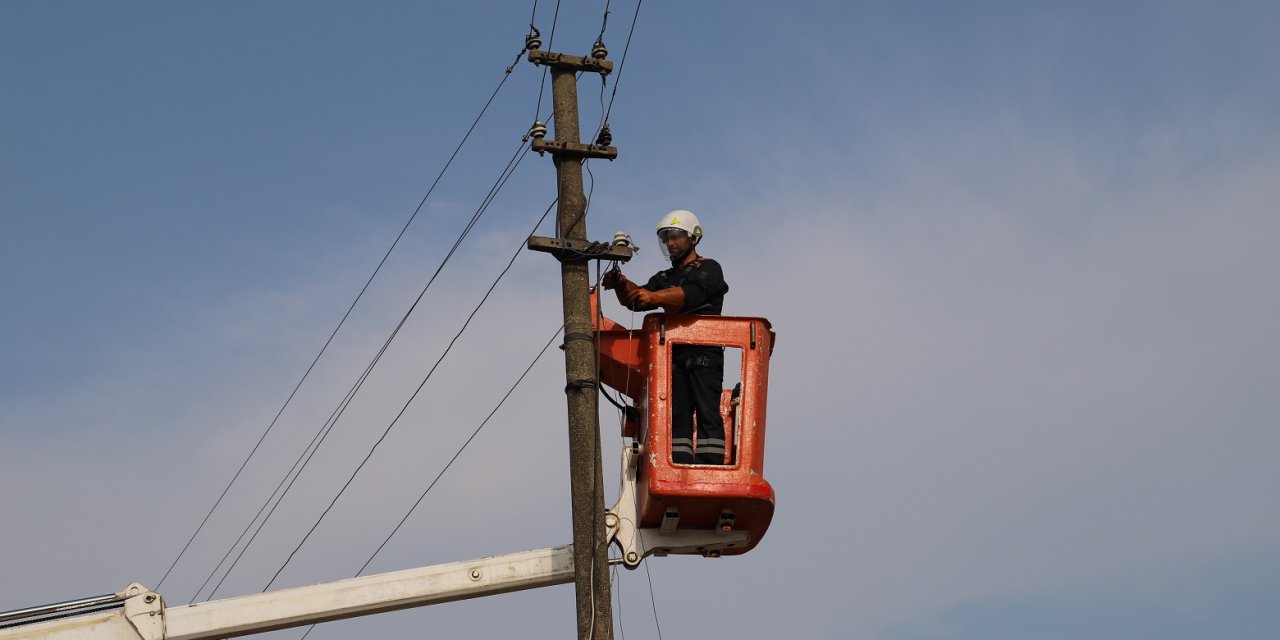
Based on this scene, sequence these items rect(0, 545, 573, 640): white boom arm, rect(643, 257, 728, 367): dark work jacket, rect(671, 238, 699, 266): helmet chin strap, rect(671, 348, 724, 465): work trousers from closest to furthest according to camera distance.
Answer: rect(0, 545, 573, 640): white boom arm < rect(671, 348, 724, 465): work trousers < rect(643, 257, 728, 367): dark work jacket < rect(671, 238, 699, 266): helmet chin strap

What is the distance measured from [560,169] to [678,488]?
2.55 metres

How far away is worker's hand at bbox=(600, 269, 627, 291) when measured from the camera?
14531mm

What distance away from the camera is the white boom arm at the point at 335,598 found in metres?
14.2

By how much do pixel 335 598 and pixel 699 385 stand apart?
303 cm

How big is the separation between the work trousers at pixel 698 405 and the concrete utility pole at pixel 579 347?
645mm

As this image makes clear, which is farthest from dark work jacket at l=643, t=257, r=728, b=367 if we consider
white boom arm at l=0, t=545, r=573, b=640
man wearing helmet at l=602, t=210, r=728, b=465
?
white boom arm at l=0, t=545, r=573, b=640

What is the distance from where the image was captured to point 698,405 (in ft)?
47.8

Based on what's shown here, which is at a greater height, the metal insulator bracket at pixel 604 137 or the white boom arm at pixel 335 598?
the metal insulator bracket at pixel 604 137

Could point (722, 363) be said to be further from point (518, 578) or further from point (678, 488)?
point (518, 578)

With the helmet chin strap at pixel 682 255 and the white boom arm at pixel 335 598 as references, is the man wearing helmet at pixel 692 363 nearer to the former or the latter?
the helmet chin strap at pixel 682 255

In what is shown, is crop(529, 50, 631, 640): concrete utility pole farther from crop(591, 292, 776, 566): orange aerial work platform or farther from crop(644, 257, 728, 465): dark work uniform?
crop(644, 257, 728, 465): dark work uniform

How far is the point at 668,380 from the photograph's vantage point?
47.8ft

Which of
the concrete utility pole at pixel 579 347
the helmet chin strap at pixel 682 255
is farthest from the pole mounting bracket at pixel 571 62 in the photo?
the helmet chin strap at pixel 682 255

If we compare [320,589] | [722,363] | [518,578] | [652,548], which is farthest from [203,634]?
[722,363]
